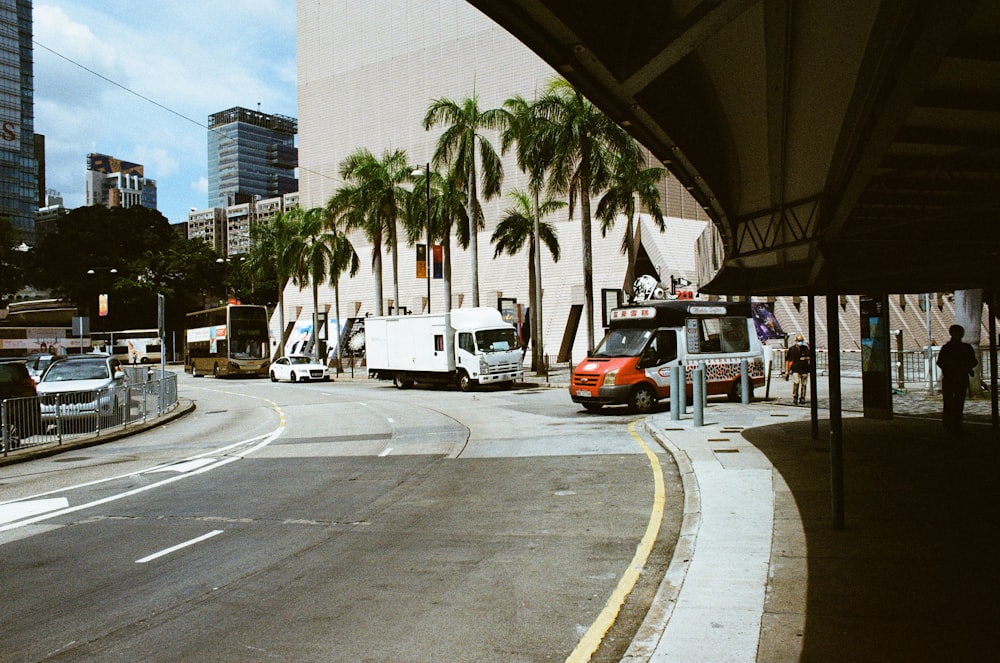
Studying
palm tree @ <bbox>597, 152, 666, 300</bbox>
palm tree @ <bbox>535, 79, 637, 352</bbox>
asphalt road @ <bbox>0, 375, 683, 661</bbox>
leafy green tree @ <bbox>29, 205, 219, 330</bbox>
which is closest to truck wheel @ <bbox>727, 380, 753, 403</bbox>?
asphalt road @ <bbox>0, 375, 683, 661</bbox>

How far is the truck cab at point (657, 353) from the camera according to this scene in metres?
19.3

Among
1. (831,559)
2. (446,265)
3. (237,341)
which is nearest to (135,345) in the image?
(237,341)

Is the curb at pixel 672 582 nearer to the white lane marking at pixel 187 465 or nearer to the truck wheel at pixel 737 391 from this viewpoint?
the white lane marking at pixel 187 465

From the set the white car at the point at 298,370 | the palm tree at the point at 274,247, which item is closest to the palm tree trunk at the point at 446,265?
the white car at the point at 298,370

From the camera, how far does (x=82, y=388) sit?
63.5 feet

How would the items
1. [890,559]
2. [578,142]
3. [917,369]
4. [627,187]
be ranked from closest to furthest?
[890,559] → [917,369] → [578,142] → [627,187]

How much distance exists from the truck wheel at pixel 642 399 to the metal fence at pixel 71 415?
1281 centimetres

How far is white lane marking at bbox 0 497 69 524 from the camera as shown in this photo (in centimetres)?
956

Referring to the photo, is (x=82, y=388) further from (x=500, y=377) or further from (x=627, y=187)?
(x=627, y=187)

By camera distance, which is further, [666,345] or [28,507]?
[666,345]

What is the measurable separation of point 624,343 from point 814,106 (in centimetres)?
1254

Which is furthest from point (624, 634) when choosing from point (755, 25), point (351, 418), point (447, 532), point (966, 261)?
point (351, 418)

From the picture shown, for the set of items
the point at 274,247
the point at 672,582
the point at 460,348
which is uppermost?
the point at 274,247

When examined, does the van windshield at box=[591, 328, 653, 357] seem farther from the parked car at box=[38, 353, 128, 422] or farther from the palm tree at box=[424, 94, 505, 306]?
the palm tree at box=[424, 94, 505, 306]
